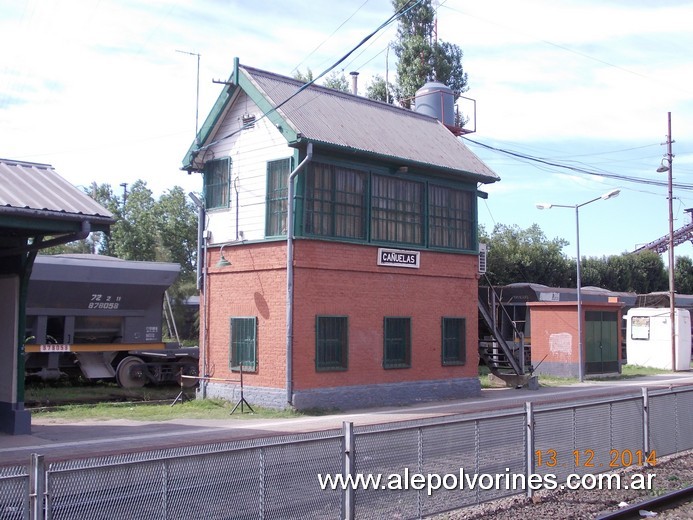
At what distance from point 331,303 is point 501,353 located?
9315 mm

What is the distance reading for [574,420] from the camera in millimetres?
10336

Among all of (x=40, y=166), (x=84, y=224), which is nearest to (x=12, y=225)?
(x=84, y=224)

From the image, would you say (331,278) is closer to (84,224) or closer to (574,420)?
(84,224)

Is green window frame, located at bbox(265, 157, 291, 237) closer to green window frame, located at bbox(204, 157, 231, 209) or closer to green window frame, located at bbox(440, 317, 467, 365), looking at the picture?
green window frame, located at bbox(204, 157, 231, 209)

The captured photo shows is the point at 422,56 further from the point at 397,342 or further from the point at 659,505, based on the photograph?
the point at 659,505

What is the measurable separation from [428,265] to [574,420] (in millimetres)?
10743

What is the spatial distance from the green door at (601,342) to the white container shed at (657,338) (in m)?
4.13

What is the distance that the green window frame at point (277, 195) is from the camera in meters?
18.4

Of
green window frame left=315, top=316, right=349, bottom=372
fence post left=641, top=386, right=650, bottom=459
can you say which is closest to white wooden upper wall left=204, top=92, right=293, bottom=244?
green window frame left=315, top=316, right=349, bottom=372

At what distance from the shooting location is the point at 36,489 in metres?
5.56

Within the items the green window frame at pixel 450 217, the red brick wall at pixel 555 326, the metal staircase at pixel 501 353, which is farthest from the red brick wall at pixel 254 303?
the red brick wall at pixel 555 326

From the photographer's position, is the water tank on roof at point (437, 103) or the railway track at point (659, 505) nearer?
the railway track at point (659, 505)

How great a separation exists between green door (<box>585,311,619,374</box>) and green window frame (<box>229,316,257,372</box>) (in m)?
14.9

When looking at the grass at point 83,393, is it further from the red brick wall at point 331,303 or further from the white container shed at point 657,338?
the white container shed at point 657,338
